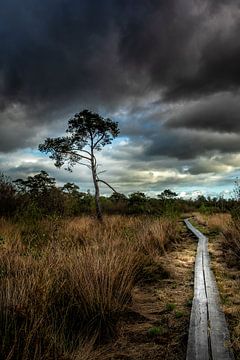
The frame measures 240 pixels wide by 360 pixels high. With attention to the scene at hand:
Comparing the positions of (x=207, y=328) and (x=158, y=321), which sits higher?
(x=207, y=328)

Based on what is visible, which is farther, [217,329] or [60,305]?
[60,305]

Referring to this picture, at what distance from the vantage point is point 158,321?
441 centimetres

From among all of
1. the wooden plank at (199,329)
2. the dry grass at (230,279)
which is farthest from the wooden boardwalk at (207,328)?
the dry grass at (230,279)

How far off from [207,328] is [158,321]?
0.94m

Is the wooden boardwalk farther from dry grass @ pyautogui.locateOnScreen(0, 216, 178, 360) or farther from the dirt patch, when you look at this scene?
dry grass @ pyautogui.locateOnScreen(0, 216, 178, 360)

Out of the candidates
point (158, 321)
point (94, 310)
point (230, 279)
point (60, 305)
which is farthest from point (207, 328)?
point (230, 279)

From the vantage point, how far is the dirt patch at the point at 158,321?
11.5 feet

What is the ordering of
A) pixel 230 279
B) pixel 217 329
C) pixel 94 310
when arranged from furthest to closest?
pixel 230 279
pixel 94 310
pixel 217 329

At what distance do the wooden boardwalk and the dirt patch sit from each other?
167mm

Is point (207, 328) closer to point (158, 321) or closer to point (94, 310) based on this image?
point (158, 321)

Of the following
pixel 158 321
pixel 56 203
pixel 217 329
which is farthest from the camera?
pixel 56 203

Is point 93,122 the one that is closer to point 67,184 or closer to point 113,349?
point 67,184

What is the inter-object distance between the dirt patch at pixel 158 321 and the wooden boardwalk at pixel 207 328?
0.17 metres

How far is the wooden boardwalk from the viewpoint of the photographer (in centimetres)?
304
